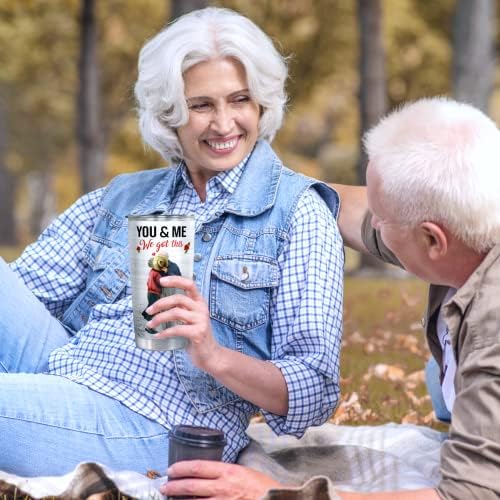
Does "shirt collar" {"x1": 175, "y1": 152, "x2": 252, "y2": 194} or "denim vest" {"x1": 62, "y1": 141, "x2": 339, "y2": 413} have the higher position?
"shirt collar" {"x1": 175, "y1": 152, "x2": 252, "y2": 194}

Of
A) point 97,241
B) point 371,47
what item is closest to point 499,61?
point 371,47

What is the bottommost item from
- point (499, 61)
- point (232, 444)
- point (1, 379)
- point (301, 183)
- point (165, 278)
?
point (232, 444)

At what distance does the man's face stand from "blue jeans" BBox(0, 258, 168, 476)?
1.03 m

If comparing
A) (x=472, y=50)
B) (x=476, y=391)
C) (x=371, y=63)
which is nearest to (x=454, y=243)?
(x=476, y=391)

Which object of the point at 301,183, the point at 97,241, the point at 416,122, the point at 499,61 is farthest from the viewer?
the point at 499,61

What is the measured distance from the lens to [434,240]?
2.44 meters

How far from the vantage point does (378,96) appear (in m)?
12.2

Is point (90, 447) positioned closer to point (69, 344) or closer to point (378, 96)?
point (69, 344)

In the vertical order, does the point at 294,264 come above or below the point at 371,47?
below

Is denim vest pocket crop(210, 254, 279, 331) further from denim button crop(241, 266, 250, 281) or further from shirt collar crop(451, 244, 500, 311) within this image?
shirt collar crop(451, 244, 500, 311)

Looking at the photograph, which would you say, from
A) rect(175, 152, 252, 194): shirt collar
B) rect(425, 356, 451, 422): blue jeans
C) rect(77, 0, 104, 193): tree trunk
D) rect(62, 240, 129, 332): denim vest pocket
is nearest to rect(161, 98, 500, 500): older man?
rect(175, 152, 252, 194): shirt collar

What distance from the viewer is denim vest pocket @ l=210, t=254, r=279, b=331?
316cm

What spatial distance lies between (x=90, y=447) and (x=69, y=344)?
50cm

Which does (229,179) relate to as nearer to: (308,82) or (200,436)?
(200,436)
